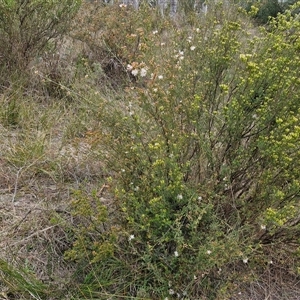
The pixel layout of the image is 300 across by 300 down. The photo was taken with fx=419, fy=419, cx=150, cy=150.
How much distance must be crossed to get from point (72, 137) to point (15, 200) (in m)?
0.86

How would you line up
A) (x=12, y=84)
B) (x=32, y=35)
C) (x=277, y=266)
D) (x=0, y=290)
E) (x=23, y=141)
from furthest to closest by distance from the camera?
1. (x=32, y=35)
2. (x=12, y=84)
3. (x=23, y=141)
4. (x=277, y=266)
5. (x=0, y=290)

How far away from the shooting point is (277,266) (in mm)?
2250

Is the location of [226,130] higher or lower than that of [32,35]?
higher

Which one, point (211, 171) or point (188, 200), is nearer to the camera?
point (188, 200)

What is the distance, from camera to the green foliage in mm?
1911

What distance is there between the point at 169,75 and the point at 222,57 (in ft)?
1.18

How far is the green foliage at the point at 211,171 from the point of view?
6.27ft

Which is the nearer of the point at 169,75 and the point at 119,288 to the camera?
the point at 119,288

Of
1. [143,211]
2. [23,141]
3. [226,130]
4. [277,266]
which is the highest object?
[226,130]

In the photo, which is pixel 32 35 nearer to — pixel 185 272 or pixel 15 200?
pixel 15 200

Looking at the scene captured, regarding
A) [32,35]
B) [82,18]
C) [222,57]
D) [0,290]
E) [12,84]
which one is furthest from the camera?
[82,18]

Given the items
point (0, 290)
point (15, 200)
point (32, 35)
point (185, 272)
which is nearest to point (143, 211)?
point (185, 272)

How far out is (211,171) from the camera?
7.09ft

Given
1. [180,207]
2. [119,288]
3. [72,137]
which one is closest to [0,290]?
[119,288]
